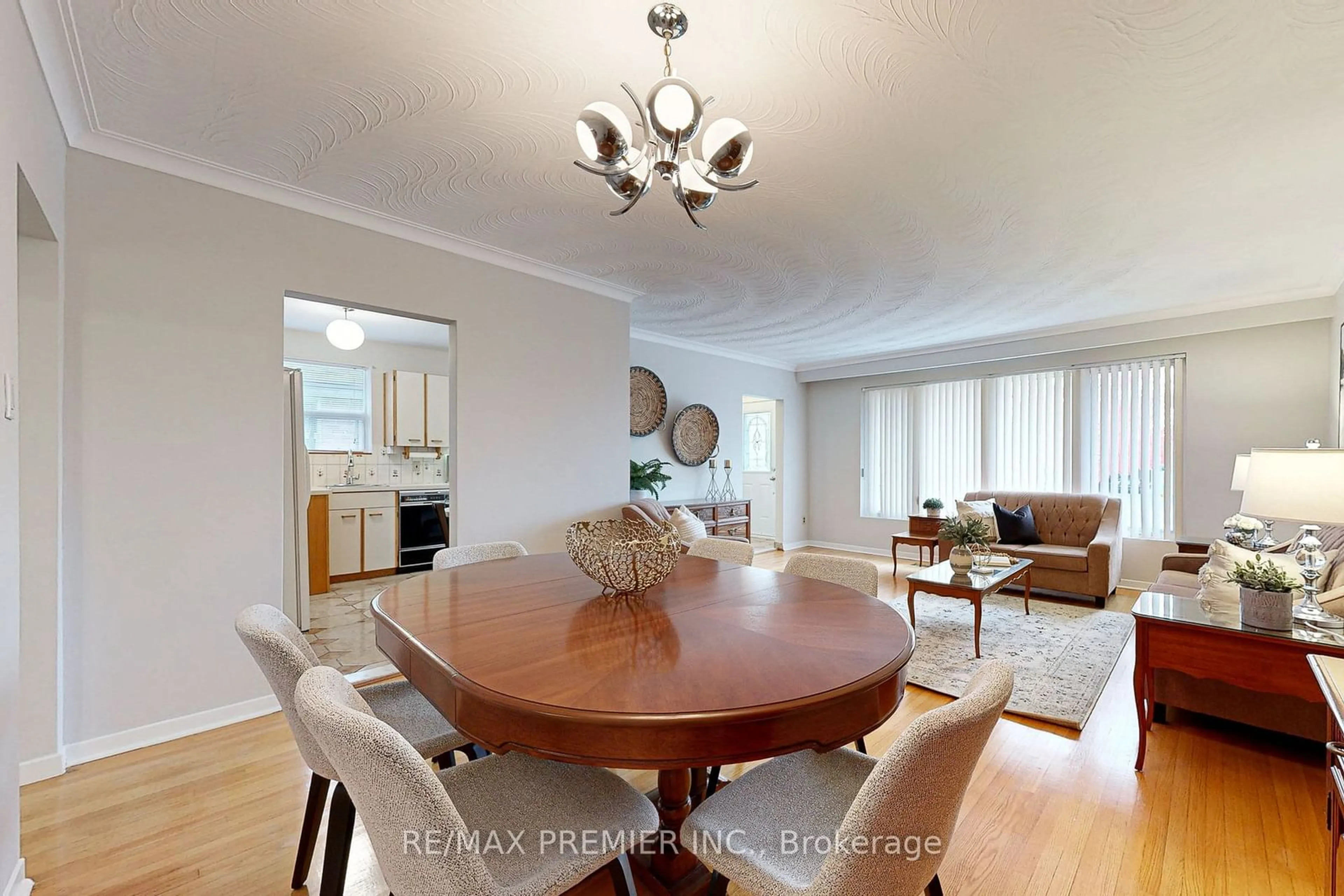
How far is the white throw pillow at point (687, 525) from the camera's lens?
4699 mm

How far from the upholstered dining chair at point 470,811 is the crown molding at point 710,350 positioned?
14.5 ft

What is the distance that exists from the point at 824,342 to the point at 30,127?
5.69 meters

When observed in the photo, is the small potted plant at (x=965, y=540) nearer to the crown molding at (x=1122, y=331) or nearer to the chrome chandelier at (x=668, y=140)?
the crown molding at (x=1122, y=331)

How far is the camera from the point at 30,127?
1738mm

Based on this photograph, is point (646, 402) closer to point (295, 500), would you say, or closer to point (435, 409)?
point (435, 409)

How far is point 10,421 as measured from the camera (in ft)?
4.96

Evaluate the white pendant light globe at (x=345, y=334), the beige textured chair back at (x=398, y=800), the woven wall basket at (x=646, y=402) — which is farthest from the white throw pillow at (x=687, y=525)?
the beige textured chair back at (x=398, y=800)

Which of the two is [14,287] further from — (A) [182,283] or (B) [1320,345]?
(B) [1320,345]

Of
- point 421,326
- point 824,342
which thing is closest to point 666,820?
point 421,326

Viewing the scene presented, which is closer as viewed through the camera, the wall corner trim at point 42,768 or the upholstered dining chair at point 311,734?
the upholstered dining chair at point 311,734

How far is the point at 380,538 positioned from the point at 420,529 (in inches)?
14.9

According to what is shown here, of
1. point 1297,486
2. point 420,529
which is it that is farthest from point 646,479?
point 1297,486

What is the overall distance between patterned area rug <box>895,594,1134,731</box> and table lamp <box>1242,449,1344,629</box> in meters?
1.00

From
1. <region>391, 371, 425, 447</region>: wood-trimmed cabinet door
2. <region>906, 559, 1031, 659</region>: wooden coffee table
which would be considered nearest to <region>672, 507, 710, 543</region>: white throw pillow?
<region>906, 559, 1031, 659</region>: wooden coffee table
